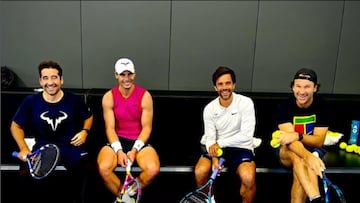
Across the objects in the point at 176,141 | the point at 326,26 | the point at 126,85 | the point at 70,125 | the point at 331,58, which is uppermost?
the point at 326,26

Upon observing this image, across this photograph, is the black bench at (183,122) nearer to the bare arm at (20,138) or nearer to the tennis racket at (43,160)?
the bare arm at (20,138)

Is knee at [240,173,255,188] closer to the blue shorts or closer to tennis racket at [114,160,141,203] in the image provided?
the blue shorts

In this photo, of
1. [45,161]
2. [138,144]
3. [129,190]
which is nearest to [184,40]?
[138,144]

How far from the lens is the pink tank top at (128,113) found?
3.34m

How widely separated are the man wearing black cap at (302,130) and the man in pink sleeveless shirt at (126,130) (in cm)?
113

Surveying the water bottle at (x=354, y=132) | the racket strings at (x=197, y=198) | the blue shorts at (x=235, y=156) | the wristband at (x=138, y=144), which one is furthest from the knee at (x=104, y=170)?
the water bottle at (x=354, y=132)

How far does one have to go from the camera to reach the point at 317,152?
10.3ft

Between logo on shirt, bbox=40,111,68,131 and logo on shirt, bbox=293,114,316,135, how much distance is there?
2.00 m

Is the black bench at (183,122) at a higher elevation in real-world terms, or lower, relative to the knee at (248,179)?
higher

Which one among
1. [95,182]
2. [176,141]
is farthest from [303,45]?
[95,182]

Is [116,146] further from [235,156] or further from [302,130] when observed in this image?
[302,130]

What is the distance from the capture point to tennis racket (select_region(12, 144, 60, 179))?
9.31 feet

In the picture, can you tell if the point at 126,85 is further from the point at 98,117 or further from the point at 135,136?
the point at 98,117

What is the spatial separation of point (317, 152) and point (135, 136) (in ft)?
5.23
